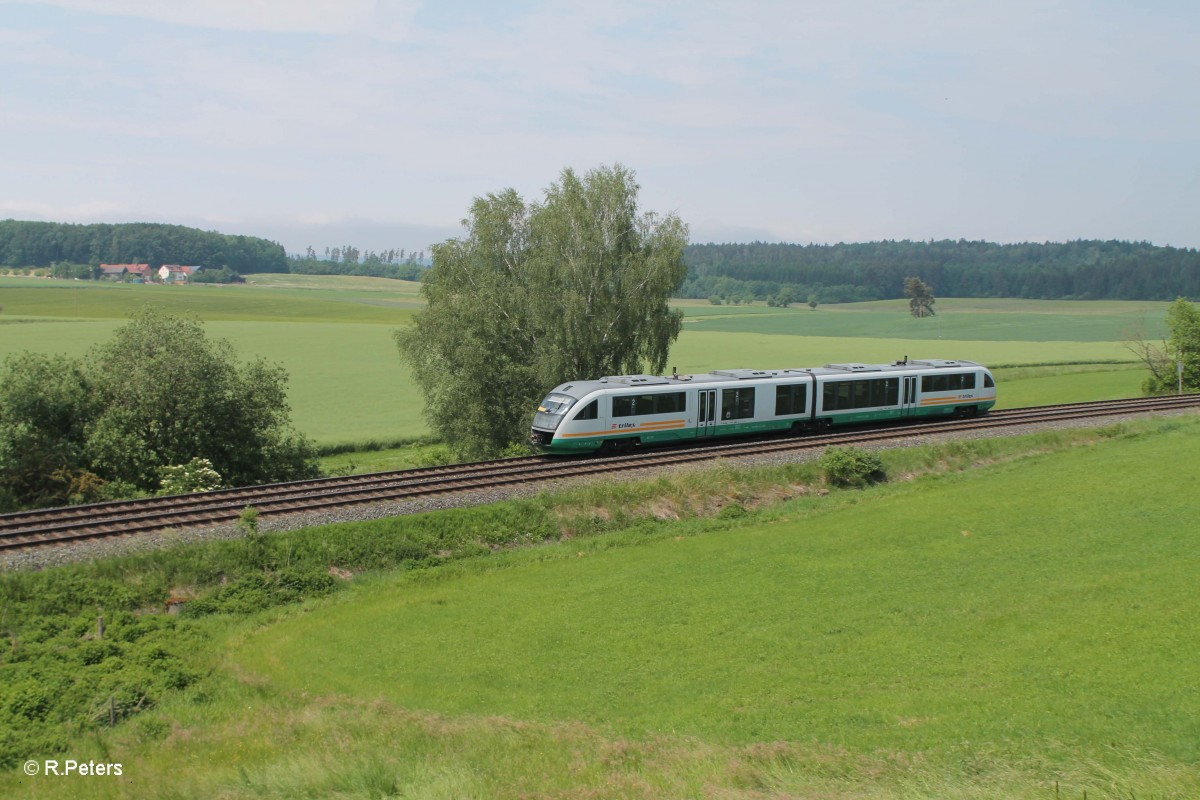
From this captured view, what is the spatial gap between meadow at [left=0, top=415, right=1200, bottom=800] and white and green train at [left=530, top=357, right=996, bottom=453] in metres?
4.74

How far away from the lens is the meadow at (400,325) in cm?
5734

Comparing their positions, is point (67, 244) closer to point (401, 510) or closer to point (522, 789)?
point (401, 510)

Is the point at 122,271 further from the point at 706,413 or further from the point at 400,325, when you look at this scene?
the point at 706,413

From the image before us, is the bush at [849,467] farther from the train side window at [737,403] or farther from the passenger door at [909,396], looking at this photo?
the passenger door at [909,396]

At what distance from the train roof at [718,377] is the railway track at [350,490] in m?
2.34

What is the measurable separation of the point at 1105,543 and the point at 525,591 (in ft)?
44.4

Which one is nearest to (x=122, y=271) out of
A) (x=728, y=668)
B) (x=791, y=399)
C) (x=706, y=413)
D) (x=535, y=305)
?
(x=535, y=305)

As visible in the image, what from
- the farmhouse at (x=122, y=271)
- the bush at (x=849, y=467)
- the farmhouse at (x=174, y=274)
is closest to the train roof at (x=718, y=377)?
the bush at (x=849, y=467)

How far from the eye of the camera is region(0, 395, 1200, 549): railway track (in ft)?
72.7

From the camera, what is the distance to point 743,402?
33.9 m

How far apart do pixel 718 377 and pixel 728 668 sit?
19.5 m

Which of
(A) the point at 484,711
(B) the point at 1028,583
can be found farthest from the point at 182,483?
(B) the point at 1028,583

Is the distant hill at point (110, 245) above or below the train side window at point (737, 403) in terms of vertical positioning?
above

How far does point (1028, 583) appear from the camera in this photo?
19156 millimetres
